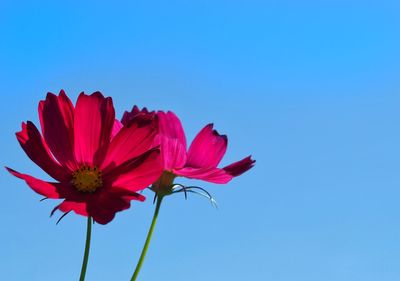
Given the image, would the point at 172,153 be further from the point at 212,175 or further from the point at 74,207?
the point at 74,207

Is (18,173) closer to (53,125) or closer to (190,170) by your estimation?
(53,125)

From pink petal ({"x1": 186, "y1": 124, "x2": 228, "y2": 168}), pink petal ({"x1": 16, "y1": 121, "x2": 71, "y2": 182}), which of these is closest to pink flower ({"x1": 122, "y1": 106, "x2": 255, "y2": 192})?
pink petal ({"x1": 186, "y1": 124, "x2": 228, "y2": 168})

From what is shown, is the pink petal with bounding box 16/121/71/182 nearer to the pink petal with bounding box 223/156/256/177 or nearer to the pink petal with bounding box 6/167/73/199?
the pink petal with bounding box 6/167/73/199

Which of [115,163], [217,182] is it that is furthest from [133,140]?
[217,182]

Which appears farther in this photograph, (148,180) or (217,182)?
(217,182)

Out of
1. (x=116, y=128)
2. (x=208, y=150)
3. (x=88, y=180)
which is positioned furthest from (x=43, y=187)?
(x=208, y=150)
